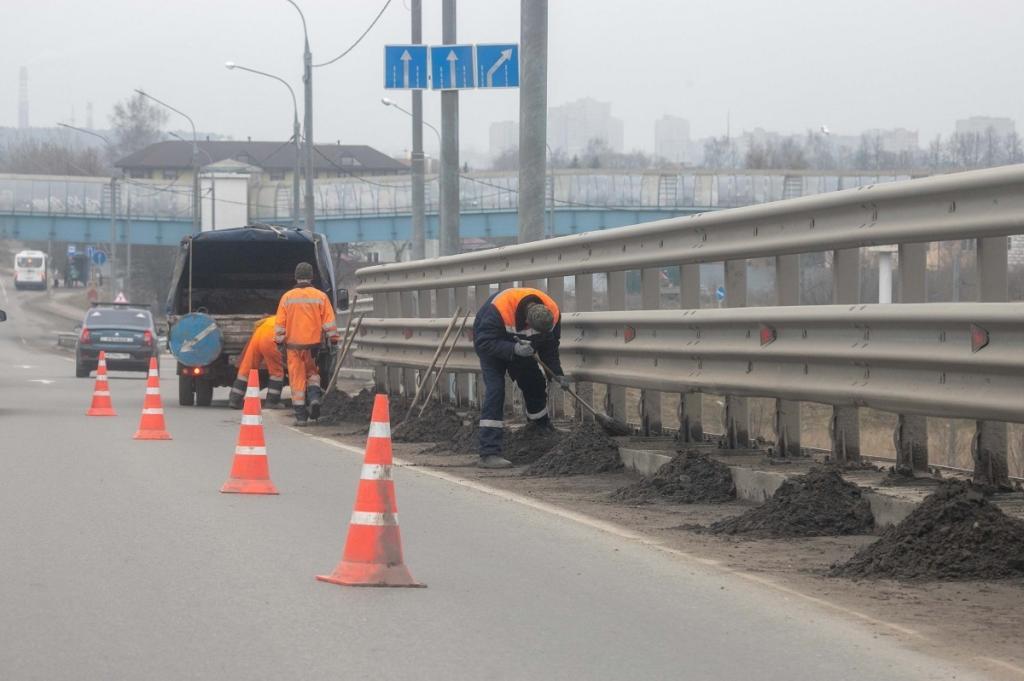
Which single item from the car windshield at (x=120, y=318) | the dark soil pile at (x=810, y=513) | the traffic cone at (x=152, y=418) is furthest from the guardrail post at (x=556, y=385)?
the car windshield at (x=120, y=318)

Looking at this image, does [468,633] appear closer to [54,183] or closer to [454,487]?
[454,487]

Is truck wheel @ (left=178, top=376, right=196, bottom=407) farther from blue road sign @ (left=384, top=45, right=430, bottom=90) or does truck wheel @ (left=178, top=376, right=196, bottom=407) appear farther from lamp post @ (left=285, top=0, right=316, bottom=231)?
lamp post @ (left=285, top=0, right=316, bottom=231)

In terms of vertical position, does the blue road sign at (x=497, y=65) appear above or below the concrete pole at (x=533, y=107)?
above

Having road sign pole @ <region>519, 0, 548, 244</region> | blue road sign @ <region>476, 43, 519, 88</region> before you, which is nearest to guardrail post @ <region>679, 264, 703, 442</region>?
road sign pole @ <region>519, 0, 548, 244</region>

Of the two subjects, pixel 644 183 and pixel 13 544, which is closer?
pixel 13 544

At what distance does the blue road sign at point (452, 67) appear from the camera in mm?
21391

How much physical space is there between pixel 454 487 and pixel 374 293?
25.9ft

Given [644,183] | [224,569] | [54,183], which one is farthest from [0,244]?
[224,569]

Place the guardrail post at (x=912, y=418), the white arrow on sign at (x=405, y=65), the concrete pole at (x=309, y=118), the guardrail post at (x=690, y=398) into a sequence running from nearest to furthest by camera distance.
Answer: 1. the guardrail post at (x=912, y=418)
2. the guardrail post at (x=690, y=398)
3. the white arrow on sign at (x=405, y=65)
4. the concrete pole at (x=309, y=118)

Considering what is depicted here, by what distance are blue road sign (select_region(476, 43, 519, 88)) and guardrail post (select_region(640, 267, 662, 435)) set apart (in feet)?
30.5

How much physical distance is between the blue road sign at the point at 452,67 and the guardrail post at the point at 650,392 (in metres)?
9.82

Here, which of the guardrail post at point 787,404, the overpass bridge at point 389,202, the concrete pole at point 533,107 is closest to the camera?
the guardrail post at point 787,404

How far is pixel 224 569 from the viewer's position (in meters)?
7.61

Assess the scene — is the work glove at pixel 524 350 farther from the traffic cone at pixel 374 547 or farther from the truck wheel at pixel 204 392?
the truck wheel at pixel 204 392
